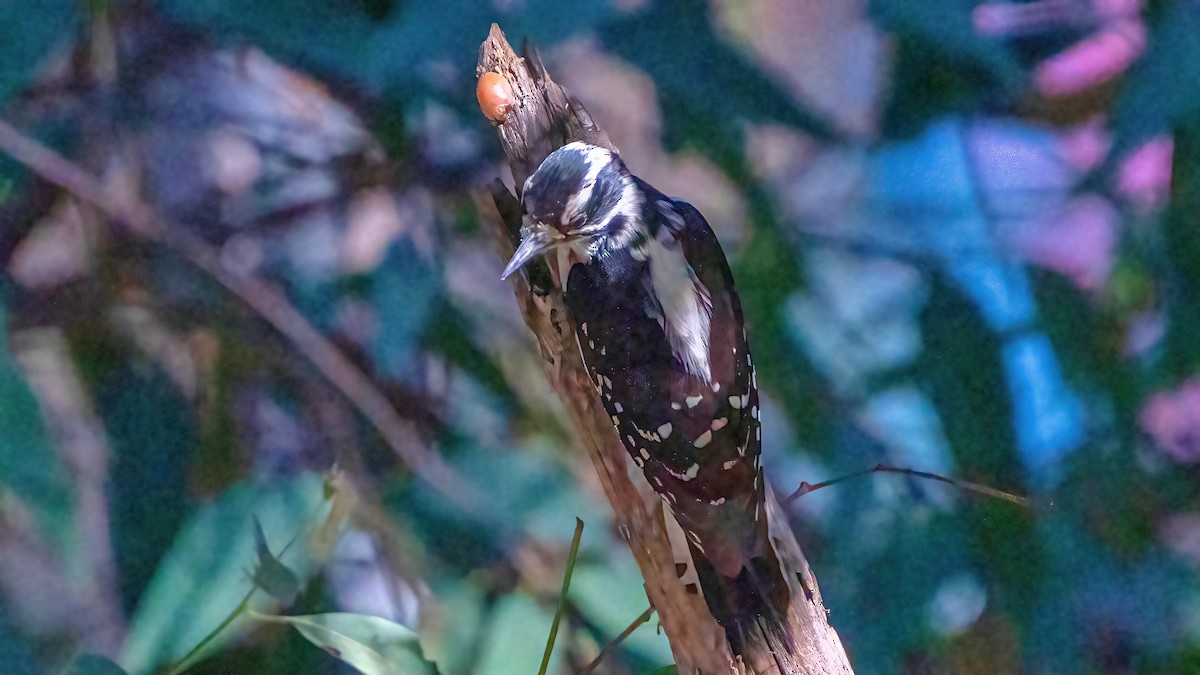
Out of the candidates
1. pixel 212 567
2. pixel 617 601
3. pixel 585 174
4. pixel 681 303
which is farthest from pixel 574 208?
pixel 212 567

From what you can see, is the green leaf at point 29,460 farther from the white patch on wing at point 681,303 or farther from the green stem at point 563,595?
the white patch on wing at point 681,303

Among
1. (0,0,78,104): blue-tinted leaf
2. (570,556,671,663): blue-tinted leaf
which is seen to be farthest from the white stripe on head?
(0,0,78,104): blue-tinted leaf

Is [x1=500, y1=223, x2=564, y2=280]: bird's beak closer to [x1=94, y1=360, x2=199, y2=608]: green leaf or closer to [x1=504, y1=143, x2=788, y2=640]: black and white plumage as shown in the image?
[x1=504, y1=143, x2=788, y2=640]: black and white plumage

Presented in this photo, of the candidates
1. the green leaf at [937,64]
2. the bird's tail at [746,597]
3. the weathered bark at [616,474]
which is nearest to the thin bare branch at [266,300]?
the weathered bark at [616,474]

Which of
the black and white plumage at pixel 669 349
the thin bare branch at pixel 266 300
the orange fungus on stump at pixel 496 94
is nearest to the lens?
the black and white plumage at pixel 669 349

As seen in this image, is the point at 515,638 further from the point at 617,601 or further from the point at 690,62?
the point at 690,62

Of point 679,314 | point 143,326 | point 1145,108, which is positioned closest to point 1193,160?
point 1145,108
